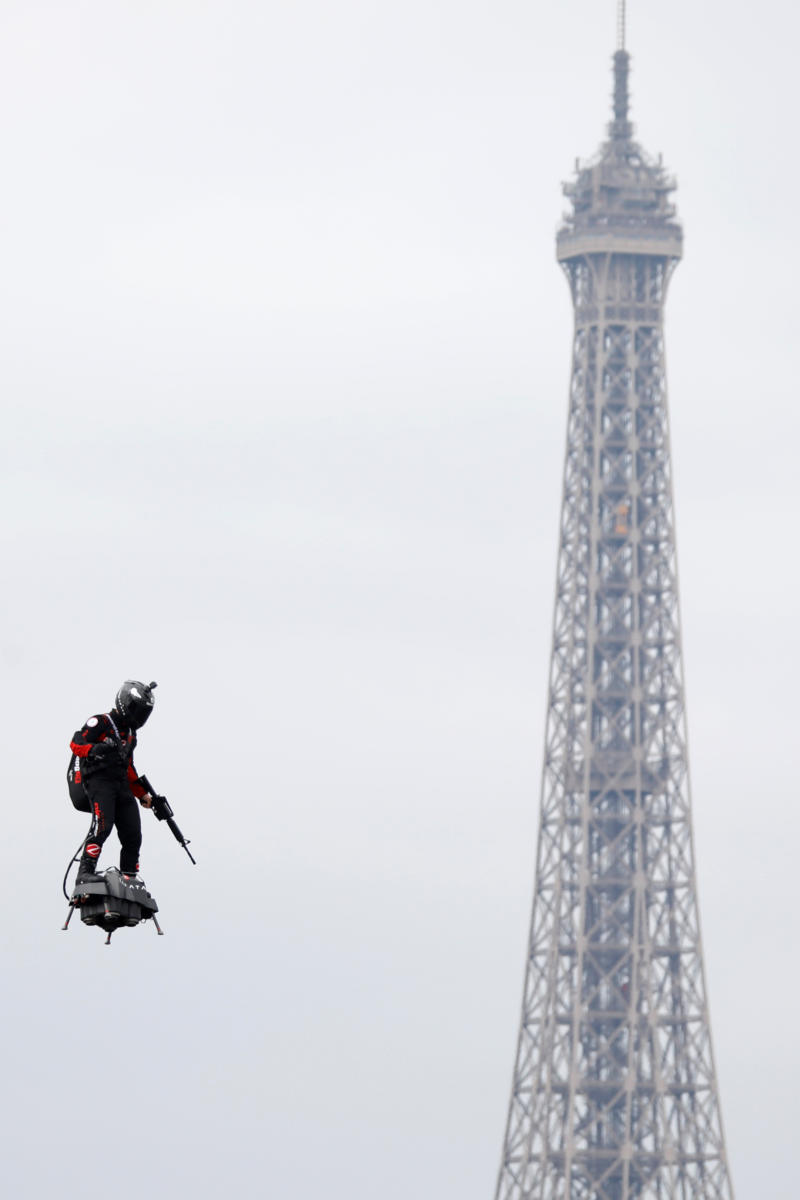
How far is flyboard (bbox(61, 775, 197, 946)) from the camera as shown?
213 ft

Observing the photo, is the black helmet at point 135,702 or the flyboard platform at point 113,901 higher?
the black helmet at point 135,702

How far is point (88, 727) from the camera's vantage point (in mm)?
65375

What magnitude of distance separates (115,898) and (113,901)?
0.19 ft

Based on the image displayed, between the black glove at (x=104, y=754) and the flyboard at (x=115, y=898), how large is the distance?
730 millimetres

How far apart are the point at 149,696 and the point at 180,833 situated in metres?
2.66

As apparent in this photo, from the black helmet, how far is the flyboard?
106 cm

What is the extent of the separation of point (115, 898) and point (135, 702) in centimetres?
316

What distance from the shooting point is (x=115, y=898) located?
215 ft

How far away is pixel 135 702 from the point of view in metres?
65.8

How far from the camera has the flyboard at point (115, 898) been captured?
213 ft

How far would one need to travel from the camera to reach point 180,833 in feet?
210

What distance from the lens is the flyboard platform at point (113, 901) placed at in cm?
6500

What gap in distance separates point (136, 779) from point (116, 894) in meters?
2.02

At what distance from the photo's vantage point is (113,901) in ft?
215
